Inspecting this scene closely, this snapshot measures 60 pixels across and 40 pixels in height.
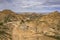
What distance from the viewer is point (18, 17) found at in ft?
17.4

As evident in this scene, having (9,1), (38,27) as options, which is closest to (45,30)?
(38,27)

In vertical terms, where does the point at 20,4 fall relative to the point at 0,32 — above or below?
above

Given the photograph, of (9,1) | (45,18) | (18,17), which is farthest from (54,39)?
(9,1)

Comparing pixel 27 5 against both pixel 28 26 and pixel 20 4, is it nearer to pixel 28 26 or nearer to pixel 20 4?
pixel 20 4

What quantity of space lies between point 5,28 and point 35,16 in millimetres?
804

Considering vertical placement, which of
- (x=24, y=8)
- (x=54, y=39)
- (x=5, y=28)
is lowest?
(x=54, y=39)

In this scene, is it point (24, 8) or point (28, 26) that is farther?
point (24, 8)

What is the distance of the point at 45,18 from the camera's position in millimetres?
5234

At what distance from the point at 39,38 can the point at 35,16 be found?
2.10 ft

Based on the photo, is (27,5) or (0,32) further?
(27,5)

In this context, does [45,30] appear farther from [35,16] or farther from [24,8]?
[24,8]

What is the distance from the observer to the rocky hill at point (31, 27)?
491 centimetres

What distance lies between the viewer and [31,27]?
4.99m

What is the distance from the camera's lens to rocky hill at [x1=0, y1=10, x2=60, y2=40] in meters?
4.91
